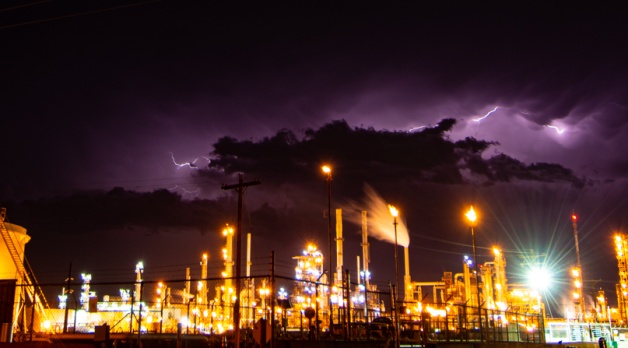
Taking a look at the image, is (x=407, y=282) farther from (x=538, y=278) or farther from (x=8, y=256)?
(x=8, y=256)

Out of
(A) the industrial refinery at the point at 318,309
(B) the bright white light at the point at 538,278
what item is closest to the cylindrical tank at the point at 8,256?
(A) the industrial refinery at the point at 318,309

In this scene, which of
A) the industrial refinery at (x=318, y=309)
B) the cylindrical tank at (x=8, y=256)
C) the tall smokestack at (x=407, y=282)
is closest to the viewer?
the industrial refinery at (x=318, y=309)

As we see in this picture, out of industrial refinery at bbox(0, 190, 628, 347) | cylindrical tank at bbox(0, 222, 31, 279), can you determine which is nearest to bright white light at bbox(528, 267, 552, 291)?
industrial refinery at bbox(0, 190, 628, 347)

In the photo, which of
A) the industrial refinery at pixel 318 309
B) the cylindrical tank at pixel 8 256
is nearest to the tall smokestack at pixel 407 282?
the industrial refinery at pixel 318 309

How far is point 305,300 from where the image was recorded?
247 feet

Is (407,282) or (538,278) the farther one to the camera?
(407,282)

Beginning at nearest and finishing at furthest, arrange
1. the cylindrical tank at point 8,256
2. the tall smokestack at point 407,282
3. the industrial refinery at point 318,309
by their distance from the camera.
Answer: the industrial refinery at point 318,309 < the cylindrical tank at point 8,256 < the tall smokestack at point 407,282

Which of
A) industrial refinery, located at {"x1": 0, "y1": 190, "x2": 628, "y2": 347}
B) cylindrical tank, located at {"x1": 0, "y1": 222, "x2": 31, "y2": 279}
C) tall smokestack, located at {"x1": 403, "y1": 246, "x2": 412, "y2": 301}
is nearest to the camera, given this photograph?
industrial refinery, located at {"x1": 0, "y1": 190, "x2": 628, "y2": 347}

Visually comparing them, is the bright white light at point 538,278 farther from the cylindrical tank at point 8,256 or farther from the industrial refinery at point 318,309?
the cylindrical tank at point 8,256

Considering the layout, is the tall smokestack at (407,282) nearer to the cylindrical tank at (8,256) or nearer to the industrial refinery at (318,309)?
the industrial refinery at (318,309)

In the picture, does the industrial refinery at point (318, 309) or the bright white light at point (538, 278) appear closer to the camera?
the industrial refinery at point (318, 309)

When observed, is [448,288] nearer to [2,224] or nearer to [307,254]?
[307,254]

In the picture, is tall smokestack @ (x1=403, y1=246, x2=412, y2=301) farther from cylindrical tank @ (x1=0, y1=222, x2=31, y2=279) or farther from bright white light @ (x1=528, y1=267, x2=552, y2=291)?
cylindrical tank @ (x1=0, y1=222, x2=31, y2=279)

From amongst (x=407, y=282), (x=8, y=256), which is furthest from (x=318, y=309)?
(x=407, y=282)
